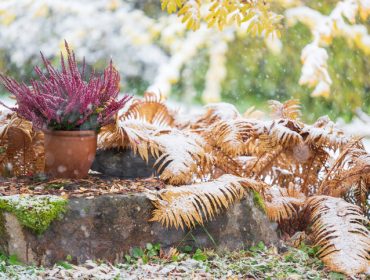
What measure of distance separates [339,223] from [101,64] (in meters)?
5.39

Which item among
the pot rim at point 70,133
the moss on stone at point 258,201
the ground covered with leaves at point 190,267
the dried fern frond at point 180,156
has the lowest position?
the ground covered with leaves at point 190,267

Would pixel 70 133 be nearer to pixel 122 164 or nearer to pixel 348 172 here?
pixel 122 164

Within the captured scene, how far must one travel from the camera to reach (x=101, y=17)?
855 cm

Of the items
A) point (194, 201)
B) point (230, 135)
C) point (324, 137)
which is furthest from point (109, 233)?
point (324, 137)

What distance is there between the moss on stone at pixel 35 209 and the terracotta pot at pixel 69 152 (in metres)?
0.54

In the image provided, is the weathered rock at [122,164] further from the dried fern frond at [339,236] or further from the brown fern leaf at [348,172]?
the brown fern leaf at [348,172]

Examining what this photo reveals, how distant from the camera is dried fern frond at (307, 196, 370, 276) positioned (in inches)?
125

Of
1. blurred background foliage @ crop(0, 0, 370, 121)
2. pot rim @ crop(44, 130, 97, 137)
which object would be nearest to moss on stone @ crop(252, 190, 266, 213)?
pot rim @ crop(44, 130, 97, 137)

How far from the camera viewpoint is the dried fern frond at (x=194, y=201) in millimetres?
3217

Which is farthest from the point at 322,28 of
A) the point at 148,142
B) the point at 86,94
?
the point at 86,94

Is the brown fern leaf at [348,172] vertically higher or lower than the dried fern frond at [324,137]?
lower

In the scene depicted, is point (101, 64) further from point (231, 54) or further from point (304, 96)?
A: point (304, 96)

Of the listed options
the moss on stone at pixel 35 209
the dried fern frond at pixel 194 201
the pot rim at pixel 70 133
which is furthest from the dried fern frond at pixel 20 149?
the dried fern frond at pixel 194 201

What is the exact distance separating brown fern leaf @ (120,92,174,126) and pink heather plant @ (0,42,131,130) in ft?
3.74
